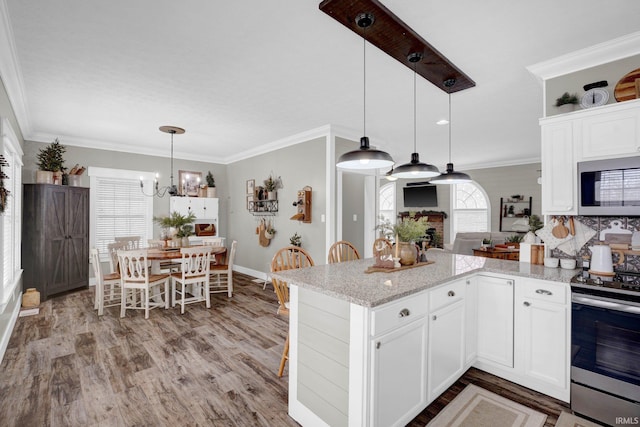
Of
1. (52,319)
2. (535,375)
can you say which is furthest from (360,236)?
(52,319)

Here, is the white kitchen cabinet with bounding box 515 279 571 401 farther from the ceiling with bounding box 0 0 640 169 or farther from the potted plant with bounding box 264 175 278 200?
the potted plant with bounding box 264 175 278 200

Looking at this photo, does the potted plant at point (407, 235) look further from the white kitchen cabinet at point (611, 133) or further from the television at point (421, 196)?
the television at point (421, 196)

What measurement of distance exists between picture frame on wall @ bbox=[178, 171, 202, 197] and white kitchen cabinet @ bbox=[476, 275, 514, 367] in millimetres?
6262

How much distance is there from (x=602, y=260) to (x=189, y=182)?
7.06m

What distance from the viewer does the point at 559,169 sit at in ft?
8.65

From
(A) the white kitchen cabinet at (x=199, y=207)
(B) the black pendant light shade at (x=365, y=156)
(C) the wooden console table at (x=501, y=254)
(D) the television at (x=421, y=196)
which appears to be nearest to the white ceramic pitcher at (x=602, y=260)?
(B) the black pendant light shade at (x=365, y=156)

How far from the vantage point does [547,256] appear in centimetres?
281

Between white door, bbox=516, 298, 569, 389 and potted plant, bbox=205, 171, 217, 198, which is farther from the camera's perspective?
potted plant, bbox=205, 171, 217, 198

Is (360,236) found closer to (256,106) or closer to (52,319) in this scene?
(256,106)

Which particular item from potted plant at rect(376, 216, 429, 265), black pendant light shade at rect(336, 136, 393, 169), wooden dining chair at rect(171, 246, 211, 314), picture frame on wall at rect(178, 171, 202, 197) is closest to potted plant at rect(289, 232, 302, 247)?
wooden dining chair at rect(171, 246, 211, 314)

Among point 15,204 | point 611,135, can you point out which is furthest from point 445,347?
point 15,204

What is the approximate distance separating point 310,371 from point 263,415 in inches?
21.9

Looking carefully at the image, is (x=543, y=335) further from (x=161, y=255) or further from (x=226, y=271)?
(x=161, y=255)

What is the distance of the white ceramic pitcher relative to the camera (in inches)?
92.2
